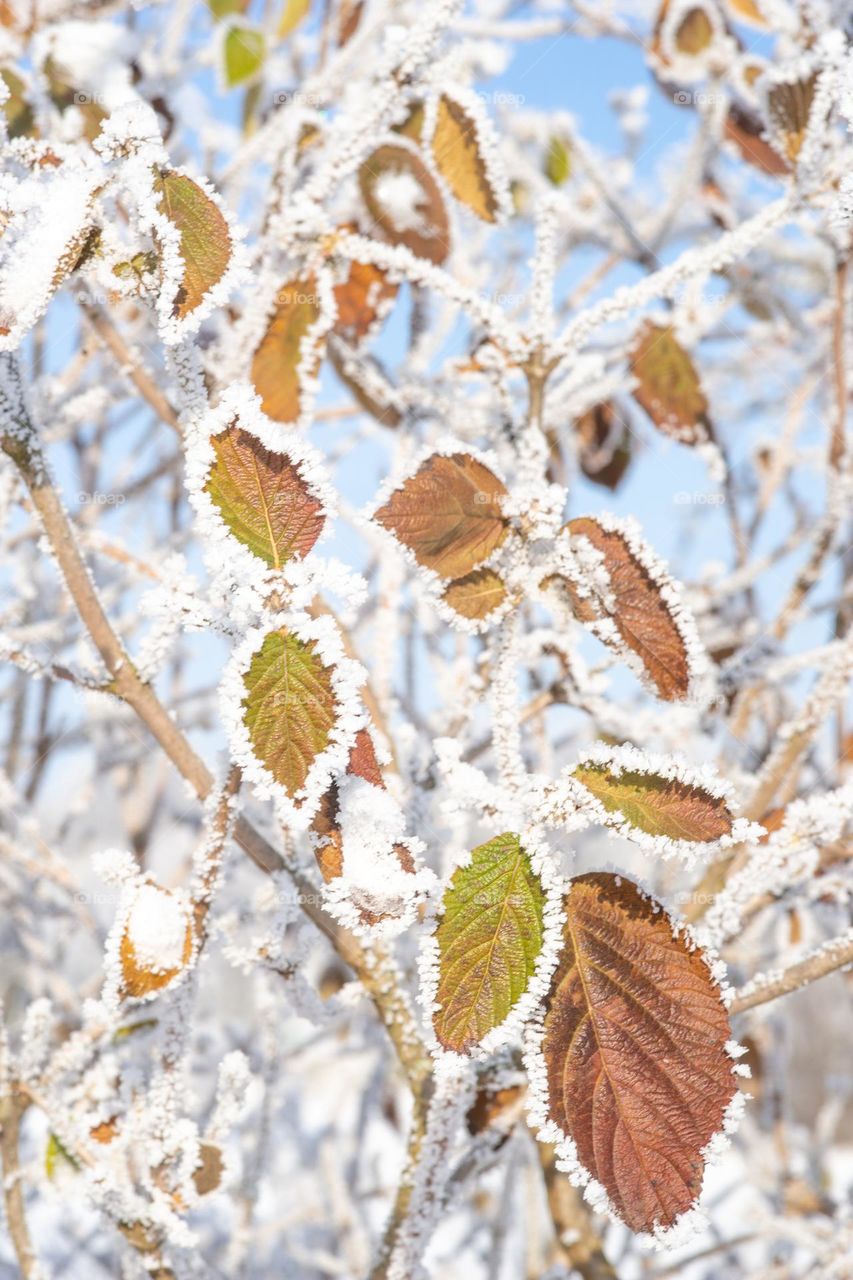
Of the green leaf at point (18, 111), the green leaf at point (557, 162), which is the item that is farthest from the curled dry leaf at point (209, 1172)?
the green leaf at point (557, 162)

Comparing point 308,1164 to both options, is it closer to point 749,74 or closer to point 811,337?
point 811,337

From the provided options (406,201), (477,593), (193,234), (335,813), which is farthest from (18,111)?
(335,813)

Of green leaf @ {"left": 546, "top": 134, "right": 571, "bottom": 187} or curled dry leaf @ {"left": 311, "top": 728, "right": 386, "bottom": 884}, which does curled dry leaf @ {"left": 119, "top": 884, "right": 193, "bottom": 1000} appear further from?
green leaf @ {"left": 546, "top": 134, "right": 571, "bottom": 187}

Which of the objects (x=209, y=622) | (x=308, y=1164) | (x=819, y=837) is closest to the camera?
(x=209, y=622)

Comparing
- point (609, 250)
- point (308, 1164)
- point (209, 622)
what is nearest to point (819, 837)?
point (209, 622)

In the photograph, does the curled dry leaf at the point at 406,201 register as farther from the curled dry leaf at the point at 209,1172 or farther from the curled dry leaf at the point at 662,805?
the curled dry leaf at the point at 209,1172

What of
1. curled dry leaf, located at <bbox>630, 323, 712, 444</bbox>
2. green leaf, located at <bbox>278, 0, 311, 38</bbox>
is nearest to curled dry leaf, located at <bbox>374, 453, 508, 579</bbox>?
curled dry leaf, located at <bbox>630, 323, 712, 444</bbox>
